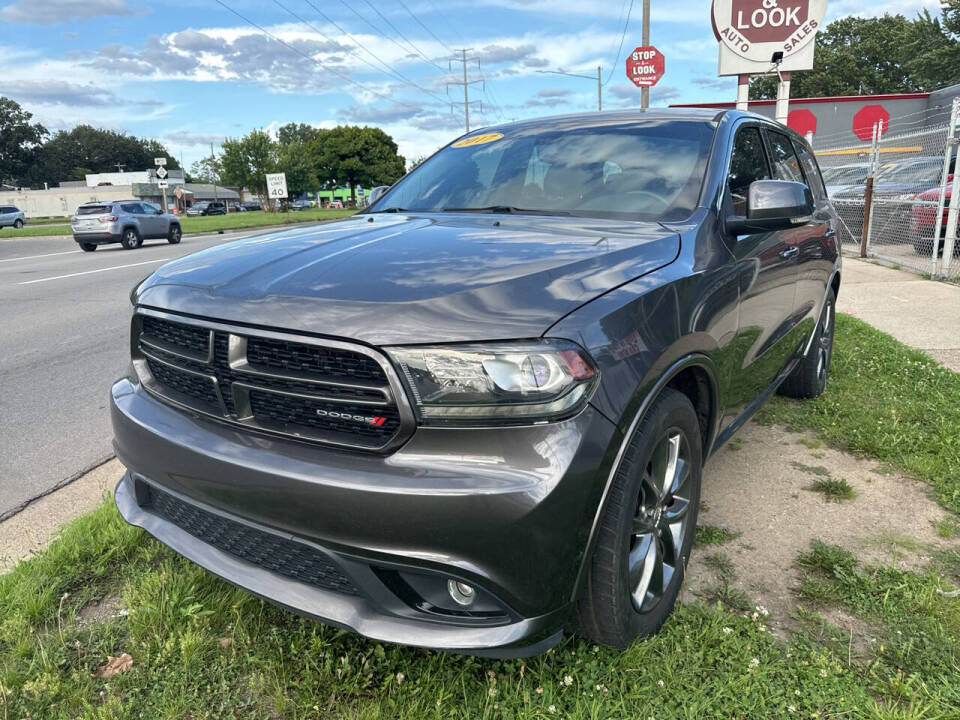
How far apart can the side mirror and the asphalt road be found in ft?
11.6

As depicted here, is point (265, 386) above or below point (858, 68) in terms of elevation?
below

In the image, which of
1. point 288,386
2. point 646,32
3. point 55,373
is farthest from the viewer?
point 646,32

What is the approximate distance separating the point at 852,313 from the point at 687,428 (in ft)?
21.1

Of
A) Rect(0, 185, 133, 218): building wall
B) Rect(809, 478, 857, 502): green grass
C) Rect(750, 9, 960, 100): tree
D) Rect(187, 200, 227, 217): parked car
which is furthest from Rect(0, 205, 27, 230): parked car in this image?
Rect(750, 9, 960, 100): tree

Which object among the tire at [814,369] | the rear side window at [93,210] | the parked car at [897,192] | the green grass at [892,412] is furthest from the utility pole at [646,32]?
the rear side window at [93,210]

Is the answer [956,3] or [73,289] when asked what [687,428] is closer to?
[73,289]

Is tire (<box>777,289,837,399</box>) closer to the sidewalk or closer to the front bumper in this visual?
the sidewalk

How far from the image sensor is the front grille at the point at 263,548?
175 cm

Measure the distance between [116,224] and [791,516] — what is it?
72.1ft

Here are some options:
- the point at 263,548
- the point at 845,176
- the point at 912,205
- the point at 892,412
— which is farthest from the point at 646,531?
the point at 845,176

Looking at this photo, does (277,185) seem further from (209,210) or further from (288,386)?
(288,386)

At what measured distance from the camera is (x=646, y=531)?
205 cm

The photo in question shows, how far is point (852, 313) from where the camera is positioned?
7531 mm

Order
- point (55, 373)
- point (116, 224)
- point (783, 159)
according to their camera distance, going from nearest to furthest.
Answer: point (783, 159)
point (55, 373)
point (116, 224)
